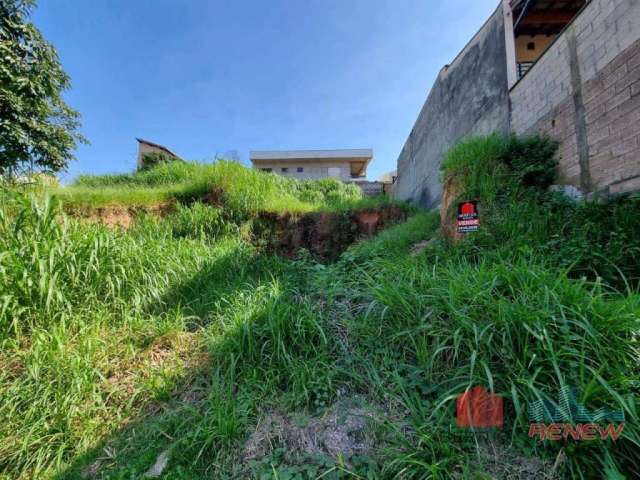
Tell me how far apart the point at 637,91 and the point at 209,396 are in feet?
13.3

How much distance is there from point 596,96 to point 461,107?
9.16ft

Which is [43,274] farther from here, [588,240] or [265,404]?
[588,240]

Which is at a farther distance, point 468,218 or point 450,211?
point 450,211

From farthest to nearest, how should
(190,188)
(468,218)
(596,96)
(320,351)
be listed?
(190,188)
(468,218)
(596,96)
(320,351)

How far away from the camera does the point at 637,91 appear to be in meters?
2.19

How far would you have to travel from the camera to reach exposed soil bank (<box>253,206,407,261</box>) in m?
4.98

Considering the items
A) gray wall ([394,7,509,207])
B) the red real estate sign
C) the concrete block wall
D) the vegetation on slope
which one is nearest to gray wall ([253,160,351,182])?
gray wall ([394,7,509,207])

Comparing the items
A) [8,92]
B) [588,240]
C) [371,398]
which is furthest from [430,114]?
[8,92]

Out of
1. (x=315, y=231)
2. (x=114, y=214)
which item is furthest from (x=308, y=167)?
(x=114, y=214)

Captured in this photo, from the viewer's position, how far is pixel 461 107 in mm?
5070

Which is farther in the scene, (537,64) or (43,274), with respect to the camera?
(537,64)

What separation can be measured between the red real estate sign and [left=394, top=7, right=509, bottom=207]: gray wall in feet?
6.09

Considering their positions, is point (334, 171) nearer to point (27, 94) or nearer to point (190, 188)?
point (190, 188)

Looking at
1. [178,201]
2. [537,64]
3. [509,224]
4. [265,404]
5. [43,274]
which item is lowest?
[265,404]
